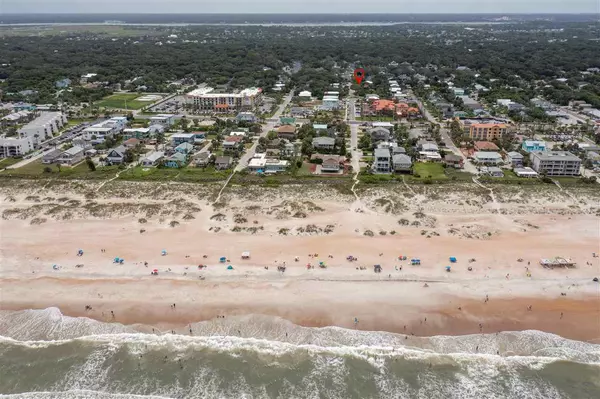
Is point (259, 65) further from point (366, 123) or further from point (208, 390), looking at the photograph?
point (208, 390)

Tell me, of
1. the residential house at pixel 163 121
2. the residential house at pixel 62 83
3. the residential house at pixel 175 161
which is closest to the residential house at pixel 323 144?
the residential house at pixel 175 161

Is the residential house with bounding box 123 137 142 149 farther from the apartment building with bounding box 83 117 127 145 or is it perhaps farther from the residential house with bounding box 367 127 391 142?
the residential house with bounding box 367 127 391 142

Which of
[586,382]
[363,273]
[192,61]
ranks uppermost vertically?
[192,61]

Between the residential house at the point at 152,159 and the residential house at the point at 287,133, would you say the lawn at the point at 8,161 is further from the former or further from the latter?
the residential house at the point at 287,133

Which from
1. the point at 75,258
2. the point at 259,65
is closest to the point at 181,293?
the point at 75,258

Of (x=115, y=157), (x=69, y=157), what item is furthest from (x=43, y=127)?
(x=115, y=157)

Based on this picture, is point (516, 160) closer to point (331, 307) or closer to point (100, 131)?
point (331, 307)
